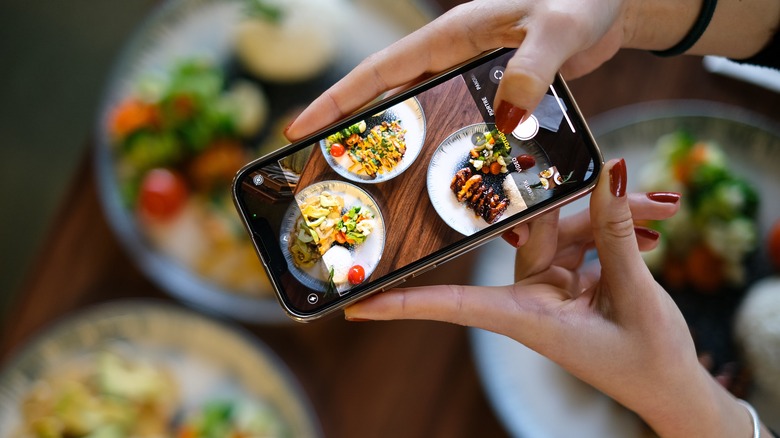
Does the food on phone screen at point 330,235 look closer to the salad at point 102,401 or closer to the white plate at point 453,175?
the white plate at point 453,175

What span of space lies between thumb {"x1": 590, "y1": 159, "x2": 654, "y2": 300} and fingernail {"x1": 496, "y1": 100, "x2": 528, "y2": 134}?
0.36ft

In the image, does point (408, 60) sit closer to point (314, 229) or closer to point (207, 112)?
point (314, 229)

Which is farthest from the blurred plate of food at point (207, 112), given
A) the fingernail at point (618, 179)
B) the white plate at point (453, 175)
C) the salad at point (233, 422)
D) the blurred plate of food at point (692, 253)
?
the fingernail at point (618, 179)

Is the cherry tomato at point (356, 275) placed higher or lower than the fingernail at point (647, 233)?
higher

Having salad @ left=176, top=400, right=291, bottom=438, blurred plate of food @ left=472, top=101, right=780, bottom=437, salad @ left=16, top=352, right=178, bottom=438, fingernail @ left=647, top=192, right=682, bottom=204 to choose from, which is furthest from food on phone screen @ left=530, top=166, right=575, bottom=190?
salad @ left=16, top=352, right=178, bottom=438

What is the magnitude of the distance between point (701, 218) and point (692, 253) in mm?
63

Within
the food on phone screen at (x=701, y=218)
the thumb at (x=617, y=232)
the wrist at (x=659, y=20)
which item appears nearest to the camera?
the thumb at (x=617, y=232)

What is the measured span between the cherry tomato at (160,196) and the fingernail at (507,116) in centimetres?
74

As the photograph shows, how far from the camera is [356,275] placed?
2.53ft

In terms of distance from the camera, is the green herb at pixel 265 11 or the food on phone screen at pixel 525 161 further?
the green herb at pixel 265 11

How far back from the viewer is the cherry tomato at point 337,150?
2.63 feet

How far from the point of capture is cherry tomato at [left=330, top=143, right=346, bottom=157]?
0.80 meters

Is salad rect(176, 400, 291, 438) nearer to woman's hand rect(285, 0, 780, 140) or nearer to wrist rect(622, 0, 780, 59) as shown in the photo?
woman's hand rect(285, 0, 780, 140)

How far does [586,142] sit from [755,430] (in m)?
0.39
